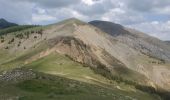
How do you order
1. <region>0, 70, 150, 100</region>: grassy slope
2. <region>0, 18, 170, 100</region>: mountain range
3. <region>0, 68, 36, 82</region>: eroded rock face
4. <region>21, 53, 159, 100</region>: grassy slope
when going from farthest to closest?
<region>0, 18, 170, 100</region>: mountain range → <region>21, 53, 159, 100</region>: grassy slope → <region>0, 68, 36, 82</region>: eroded rock face → <region>0, 70, 150, 100</region>: grassy slope

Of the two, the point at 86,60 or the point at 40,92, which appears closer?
the point at 40,92

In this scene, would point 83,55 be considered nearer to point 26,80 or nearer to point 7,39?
point 7,39

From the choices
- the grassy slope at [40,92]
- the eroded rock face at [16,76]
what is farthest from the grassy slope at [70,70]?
the grassy slope at [40,92]

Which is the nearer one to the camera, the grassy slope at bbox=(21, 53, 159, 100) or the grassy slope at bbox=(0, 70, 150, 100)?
the grassy slope at bbox=(0, 70, 150, 100)

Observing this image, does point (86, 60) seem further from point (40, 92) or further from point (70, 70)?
point (40, 92)

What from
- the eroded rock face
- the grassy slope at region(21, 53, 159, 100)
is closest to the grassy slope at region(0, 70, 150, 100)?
the eroded rock face

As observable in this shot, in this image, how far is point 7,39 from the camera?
17700cm

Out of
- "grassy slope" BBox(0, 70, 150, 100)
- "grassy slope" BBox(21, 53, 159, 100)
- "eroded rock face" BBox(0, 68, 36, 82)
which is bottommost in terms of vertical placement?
"grassy slope" BBox(21, 53, 159, 100)

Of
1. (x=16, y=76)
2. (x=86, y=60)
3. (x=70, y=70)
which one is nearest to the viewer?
(x=16, y=76)

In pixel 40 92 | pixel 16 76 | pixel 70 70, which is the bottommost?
pixel 70 70

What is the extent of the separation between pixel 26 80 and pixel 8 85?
323 cm

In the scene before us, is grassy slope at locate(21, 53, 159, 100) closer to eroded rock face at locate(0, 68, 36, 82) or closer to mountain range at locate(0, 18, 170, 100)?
mountain range at locate(0, 18, 170, 100)

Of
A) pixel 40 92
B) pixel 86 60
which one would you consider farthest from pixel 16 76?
pixel 86 60

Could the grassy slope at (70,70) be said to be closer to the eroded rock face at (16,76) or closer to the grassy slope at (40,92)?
the eroded rock face at (16,76)
